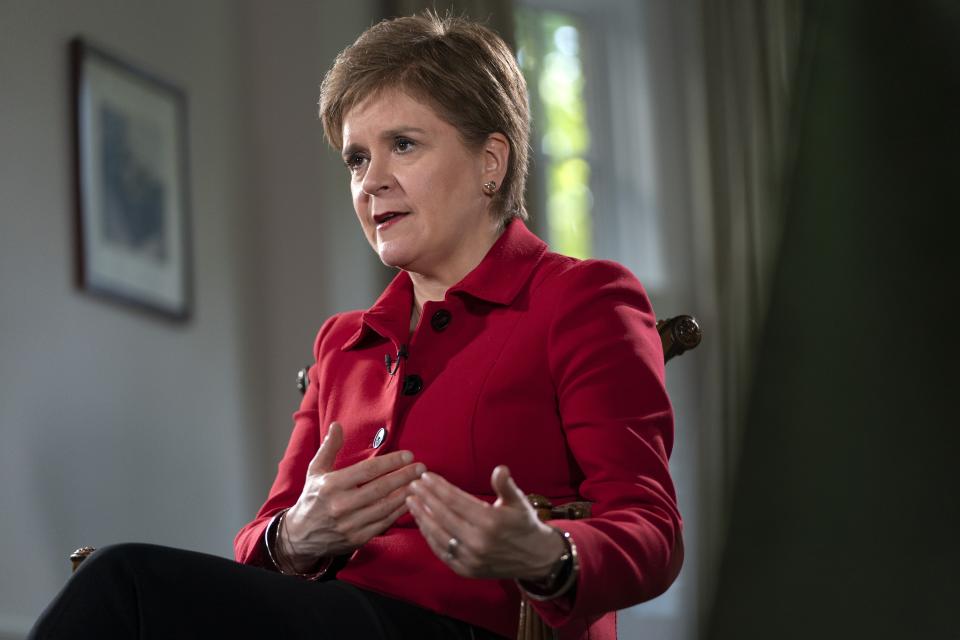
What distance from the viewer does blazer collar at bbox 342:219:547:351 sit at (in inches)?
69.1

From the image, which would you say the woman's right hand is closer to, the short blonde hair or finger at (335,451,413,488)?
finger at (335,451,413,488)

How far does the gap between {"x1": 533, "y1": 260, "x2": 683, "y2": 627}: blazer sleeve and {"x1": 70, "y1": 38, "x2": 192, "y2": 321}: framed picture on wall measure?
2219mm

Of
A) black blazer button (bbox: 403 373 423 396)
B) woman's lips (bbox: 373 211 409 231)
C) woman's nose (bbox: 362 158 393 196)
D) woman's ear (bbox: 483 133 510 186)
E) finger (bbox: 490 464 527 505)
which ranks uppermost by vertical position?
woman's ear (bbox: 483 133 510 186)

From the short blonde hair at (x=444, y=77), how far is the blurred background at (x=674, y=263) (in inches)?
69.1

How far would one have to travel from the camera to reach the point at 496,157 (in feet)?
6.20

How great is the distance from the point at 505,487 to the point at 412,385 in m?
0.51

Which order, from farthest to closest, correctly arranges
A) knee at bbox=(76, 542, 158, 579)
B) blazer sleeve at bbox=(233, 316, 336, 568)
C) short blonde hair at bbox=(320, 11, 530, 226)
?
short blonde hair at bbox=(320, 11, 530, 226), blazer sleeve at bbox=(233, 316, 336, 568), knee at bbox=(76, 542, 158, 579)

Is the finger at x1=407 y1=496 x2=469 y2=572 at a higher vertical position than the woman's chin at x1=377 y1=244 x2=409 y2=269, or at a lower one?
lower

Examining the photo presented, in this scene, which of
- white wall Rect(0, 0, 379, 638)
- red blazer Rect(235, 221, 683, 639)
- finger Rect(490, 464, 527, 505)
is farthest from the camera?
white wall Rect(0, 0, 379, 638)

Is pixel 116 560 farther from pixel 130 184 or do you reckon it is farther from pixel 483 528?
pixel 130 184

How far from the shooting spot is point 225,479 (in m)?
4.06

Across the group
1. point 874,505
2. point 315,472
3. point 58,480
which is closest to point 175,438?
point 58,480

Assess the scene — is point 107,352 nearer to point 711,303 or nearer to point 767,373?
point 711,303

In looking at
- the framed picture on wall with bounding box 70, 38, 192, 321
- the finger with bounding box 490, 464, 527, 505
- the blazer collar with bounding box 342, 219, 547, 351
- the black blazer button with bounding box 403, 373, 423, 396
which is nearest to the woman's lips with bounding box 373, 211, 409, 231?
the blazer collar with bounding box 342, 219, 547, 351
